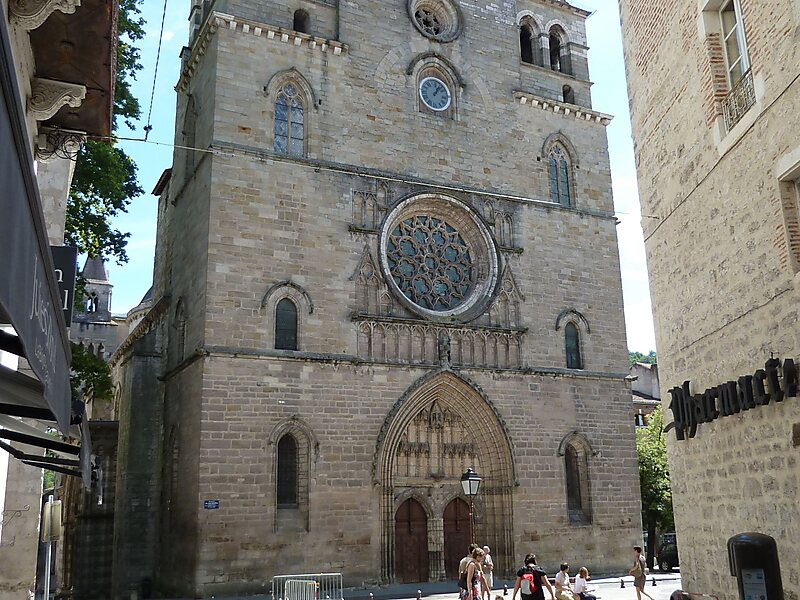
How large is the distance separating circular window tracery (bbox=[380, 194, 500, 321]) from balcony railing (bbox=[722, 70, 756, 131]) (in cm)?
1115

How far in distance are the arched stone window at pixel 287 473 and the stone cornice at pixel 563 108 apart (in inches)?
489

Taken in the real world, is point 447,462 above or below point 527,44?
below

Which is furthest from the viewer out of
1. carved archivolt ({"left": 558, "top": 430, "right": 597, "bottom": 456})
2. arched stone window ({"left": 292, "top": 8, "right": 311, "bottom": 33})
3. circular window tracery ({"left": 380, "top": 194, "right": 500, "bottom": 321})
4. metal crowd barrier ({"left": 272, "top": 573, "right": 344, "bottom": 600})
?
arched stone window ({"left": 292, "top": 8, "right": 311, "bottom": 33})

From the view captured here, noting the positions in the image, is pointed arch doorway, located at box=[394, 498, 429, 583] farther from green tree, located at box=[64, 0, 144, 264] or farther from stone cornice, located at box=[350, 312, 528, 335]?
green tree, located at box=[64, 0, 144, 264]

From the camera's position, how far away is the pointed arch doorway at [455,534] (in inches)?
804

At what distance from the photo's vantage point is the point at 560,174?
24.6m

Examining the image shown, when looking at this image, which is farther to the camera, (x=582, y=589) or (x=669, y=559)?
(x=669, y=559)

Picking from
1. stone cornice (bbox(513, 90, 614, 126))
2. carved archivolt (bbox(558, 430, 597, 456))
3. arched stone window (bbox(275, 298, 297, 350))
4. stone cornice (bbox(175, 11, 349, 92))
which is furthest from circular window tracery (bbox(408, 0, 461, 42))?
carved archivolt (bbox(558, 430, 597, 456))

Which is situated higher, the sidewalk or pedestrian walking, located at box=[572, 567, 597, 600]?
pedestrian walking, located at box=[572, 567, 597, 600]

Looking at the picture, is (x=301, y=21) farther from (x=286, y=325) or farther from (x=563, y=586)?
(x=563, y=586)

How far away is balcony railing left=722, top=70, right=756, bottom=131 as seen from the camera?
1018 cm

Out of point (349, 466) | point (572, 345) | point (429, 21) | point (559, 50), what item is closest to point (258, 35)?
point (429, 21)

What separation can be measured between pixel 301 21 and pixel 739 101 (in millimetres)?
14410

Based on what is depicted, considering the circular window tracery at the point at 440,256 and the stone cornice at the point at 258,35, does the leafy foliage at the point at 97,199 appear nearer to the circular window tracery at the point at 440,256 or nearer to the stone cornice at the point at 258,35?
the stone cornice at the point at 258,35
